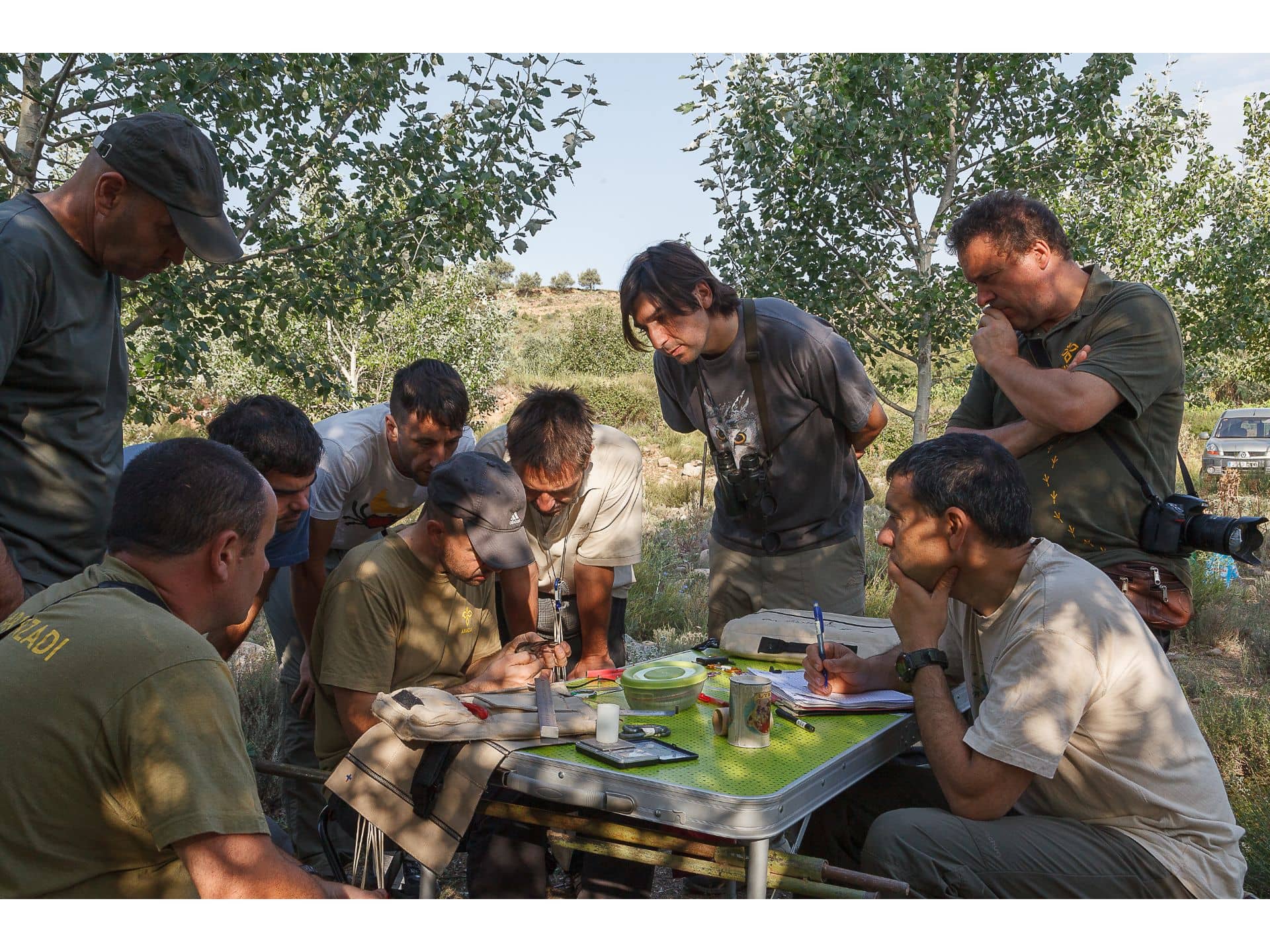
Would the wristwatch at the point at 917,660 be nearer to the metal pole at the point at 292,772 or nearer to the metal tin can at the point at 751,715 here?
the metal tin can at the point at 751,715

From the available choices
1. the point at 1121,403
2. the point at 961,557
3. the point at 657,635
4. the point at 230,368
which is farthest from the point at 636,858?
the point at 230,368

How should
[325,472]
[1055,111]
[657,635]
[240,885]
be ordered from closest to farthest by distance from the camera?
1. [240,885]
2. [325,472]
3. [657,635]
4. [1055,111]

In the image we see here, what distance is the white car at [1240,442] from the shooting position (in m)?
17.0

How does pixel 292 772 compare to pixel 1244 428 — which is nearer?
pixel 292 772

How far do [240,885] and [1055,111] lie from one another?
32.0 ft

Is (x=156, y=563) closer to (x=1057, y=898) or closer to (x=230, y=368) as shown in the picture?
(x=1057, y=898)

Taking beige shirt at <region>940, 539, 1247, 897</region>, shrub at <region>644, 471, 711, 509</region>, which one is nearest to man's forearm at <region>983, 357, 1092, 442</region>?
beige shirt at <region>940, 539, 1247, 897</region>

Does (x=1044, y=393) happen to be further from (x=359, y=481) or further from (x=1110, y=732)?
(x=359, y=481)

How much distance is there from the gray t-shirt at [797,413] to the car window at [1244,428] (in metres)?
16.5

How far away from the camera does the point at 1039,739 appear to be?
8.27ft

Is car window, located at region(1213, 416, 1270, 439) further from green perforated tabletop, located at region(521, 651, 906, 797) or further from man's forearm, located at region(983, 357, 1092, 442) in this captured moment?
green perforated tabletop, located at region(521, 651, 906, 797)

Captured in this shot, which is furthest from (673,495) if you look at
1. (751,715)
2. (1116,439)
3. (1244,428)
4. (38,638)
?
(38,638)

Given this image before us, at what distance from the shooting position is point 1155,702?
2576 millimetres

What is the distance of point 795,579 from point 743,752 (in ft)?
5.25
